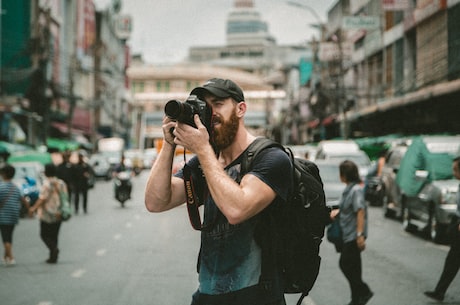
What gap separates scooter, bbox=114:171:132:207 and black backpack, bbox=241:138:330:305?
932 inches

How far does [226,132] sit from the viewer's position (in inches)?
147

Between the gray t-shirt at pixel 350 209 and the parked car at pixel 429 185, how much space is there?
261 inches

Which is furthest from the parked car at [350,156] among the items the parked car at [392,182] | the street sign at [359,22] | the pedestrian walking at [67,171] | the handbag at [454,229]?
the handbag at [454,229]

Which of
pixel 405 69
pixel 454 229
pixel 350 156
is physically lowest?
pixel 454 229

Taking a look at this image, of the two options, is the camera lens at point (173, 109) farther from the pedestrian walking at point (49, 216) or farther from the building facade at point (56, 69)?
A: the building facade at point (56, 69)

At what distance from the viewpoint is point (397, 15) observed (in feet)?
146

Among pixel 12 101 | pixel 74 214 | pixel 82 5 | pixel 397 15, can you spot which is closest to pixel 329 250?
pixel 74 214

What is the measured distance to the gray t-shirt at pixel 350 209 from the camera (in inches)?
340

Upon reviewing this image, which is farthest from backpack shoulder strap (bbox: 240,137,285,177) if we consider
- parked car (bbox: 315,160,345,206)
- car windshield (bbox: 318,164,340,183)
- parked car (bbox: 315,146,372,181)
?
parked car (bbox: 315,146,372,181)

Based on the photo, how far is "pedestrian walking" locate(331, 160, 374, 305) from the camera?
332 inches

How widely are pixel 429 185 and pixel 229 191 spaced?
1345cm

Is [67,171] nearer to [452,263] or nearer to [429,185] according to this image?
[429,185]

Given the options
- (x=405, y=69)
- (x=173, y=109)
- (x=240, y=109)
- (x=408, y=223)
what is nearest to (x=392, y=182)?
(x=408, y=223)

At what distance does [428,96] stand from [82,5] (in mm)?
53510
